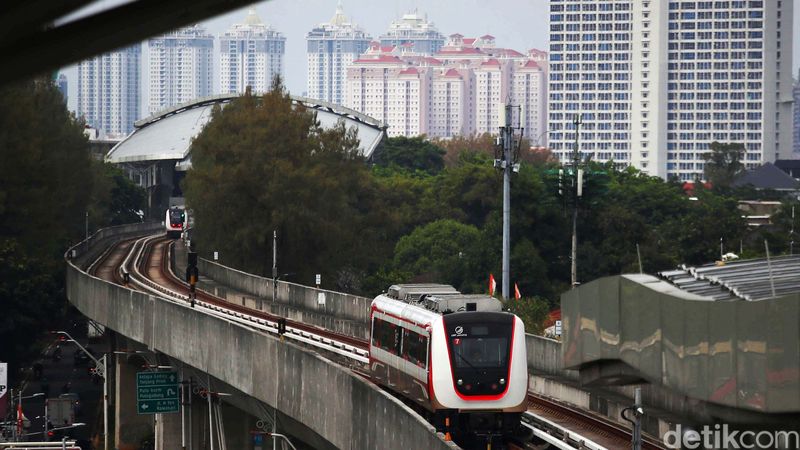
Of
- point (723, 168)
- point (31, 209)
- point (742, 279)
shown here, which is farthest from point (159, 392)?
point (723, 168)

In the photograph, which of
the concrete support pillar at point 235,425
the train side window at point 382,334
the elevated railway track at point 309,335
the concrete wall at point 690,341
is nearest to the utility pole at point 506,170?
the elevated railway track at point 309,335

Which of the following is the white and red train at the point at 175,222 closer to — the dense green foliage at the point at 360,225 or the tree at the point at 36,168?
the dense green foliage at the point at 360,225

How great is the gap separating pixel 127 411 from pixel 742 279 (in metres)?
46.3

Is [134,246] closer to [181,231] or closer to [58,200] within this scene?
[181,231]

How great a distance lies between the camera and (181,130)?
16700cm

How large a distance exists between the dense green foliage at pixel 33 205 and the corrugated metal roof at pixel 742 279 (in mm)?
53120

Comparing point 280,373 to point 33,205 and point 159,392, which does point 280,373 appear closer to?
point 159,392

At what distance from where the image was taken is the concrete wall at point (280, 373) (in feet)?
76.7

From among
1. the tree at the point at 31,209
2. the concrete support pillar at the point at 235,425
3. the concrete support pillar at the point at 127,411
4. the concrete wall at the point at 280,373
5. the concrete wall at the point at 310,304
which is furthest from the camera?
the tree at the point at 31,209

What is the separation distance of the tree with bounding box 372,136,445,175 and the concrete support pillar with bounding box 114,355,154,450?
116m

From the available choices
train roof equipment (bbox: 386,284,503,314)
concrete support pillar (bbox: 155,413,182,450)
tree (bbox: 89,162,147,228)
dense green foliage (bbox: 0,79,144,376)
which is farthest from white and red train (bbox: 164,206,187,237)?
train roof equipment (bbox: 386,284,503,314)

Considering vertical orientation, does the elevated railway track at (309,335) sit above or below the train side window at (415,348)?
below

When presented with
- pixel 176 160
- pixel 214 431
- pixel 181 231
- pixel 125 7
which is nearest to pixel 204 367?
pixel 214 431

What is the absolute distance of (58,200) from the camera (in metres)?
78.3
